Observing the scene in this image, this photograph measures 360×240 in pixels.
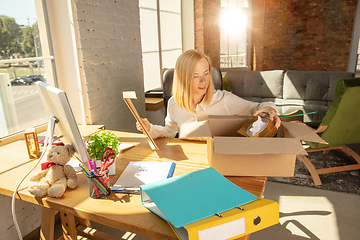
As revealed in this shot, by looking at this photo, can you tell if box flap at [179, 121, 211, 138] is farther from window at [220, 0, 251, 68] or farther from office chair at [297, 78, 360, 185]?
window at [220, 0, 251, 68]

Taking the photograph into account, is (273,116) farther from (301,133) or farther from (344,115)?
(344,115)

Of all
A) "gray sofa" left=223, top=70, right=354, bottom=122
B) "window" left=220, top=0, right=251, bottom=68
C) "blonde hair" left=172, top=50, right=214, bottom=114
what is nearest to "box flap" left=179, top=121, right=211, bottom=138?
"blonde hair" left=172, top=50, right=214, bottom=114

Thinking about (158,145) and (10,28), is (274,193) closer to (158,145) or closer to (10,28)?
(158,145)

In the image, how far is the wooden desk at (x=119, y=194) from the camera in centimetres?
80

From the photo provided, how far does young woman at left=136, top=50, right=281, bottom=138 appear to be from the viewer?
1590mm

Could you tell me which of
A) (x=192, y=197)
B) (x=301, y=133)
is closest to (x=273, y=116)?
(x=301, y=133)

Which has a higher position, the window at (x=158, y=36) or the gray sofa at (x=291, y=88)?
the window at (x=158, y=36)

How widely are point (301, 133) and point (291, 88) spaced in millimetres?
3063

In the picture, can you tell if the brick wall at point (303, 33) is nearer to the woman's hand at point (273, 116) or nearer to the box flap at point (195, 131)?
the woman's hand at point (273, 116)

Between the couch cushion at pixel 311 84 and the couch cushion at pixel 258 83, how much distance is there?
0.11m

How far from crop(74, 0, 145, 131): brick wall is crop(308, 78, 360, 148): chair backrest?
1.95m

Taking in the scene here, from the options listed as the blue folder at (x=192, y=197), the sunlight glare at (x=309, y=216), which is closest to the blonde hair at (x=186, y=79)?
the blue folder at (x=192, y=197)

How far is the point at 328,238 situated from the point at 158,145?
4.53ft

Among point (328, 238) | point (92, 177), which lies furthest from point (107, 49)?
point (328, 238)
